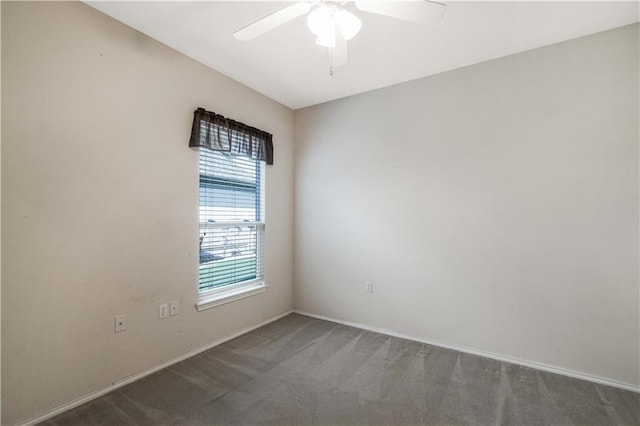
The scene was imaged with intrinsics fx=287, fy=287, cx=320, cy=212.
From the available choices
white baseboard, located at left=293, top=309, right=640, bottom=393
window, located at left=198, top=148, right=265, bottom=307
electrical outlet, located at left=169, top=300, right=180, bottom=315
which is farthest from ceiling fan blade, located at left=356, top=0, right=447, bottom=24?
white baseboard, located at left=293, top=309, right=640, bottom=393

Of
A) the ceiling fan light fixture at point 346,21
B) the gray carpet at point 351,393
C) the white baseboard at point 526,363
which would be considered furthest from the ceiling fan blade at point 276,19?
the white baseboard at point 526,363

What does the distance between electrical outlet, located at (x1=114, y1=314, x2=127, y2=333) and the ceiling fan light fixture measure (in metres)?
2.48

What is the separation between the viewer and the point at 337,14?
1629mm

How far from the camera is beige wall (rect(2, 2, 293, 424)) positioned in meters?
1.68

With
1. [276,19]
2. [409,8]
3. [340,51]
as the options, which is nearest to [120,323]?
[276,19]

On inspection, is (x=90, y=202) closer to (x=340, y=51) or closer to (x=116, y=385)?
(x=116, y=385)

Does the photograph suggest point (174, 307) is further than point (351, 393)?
Yes

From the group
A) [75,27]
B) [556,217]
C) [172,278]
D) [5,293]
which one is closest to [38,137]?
[75,27]

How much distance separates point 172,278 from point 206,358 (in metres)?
0.78

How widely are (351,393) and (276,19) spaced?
8.19 ft

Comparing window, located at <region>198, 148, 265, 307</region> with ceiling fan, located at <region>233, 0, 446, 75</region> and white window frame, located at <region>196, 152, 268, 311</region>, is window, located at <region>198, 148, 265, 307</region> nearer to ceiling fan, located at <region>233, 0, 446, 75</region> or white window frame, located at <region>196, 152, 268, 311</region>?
white window frame, located at <region>196, 152, 268, 311</region>

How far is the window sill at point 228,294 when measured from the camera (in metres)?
2.72

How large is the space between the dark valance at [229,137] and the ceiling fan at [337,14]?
1048mm

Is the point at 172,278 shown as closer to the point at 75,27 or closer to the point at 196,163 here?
the point at 196,163
